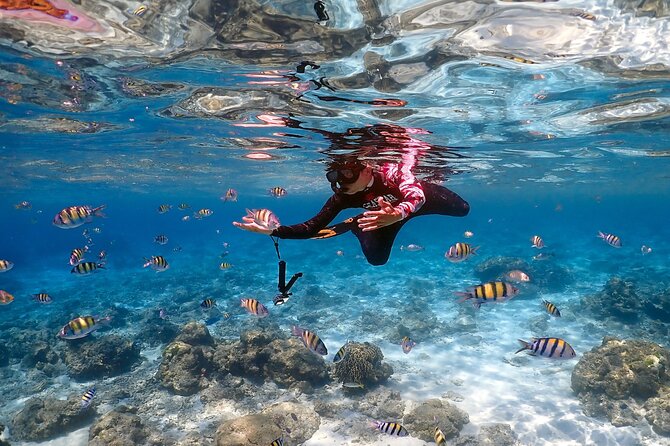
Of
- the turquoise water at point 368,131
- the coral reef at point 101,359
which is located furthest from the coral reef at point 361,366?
the coral reef at point 101,359

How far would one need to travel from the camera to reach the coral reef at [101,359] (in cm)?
1328

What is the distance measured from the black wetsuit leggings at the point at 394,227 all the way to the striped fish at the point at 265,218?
4.45ft

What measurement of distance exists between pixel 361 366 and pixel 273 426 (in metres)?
3.64

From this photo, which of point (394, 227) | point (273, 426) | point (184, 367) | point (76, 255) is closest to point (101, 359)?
point (184, 367)

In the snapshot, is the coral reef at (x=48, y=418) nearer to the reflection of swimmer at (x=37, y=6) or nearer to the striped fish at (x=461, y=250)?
the reflection of swimmer at (x=37, y=6)

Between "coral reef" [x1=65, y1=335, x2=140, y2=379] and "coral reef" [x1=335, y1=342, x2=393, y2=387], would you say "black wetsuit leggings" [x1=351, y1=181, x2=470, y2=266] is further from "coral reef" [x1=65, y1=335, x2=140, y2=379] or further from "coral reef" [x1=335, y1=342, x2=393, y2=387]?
"coral reef" [x1=65, y1=335, x2=140, y2=379]

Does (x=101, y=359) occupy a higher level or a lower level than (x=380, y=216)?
lower

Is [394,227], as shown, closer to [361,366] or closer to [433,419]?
[433,419]

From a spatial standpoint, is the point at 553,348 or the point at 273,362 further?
the point at 273,362

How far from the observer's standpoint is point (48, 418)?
9969 mm

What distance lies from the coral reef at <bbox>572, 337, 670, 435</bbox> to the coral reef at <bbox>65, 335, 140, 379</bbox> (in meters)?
14.7

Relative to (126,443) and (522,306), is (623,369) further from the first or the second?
(126,443)

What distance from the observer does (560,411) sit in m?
10.6

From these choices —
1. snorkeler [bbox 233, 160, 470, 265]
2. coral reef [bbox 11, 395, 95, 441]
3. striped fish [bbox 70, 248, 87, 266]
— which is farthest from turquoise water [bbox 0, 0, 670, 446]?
striped fish [bbox 70, 248, 87, 266]
